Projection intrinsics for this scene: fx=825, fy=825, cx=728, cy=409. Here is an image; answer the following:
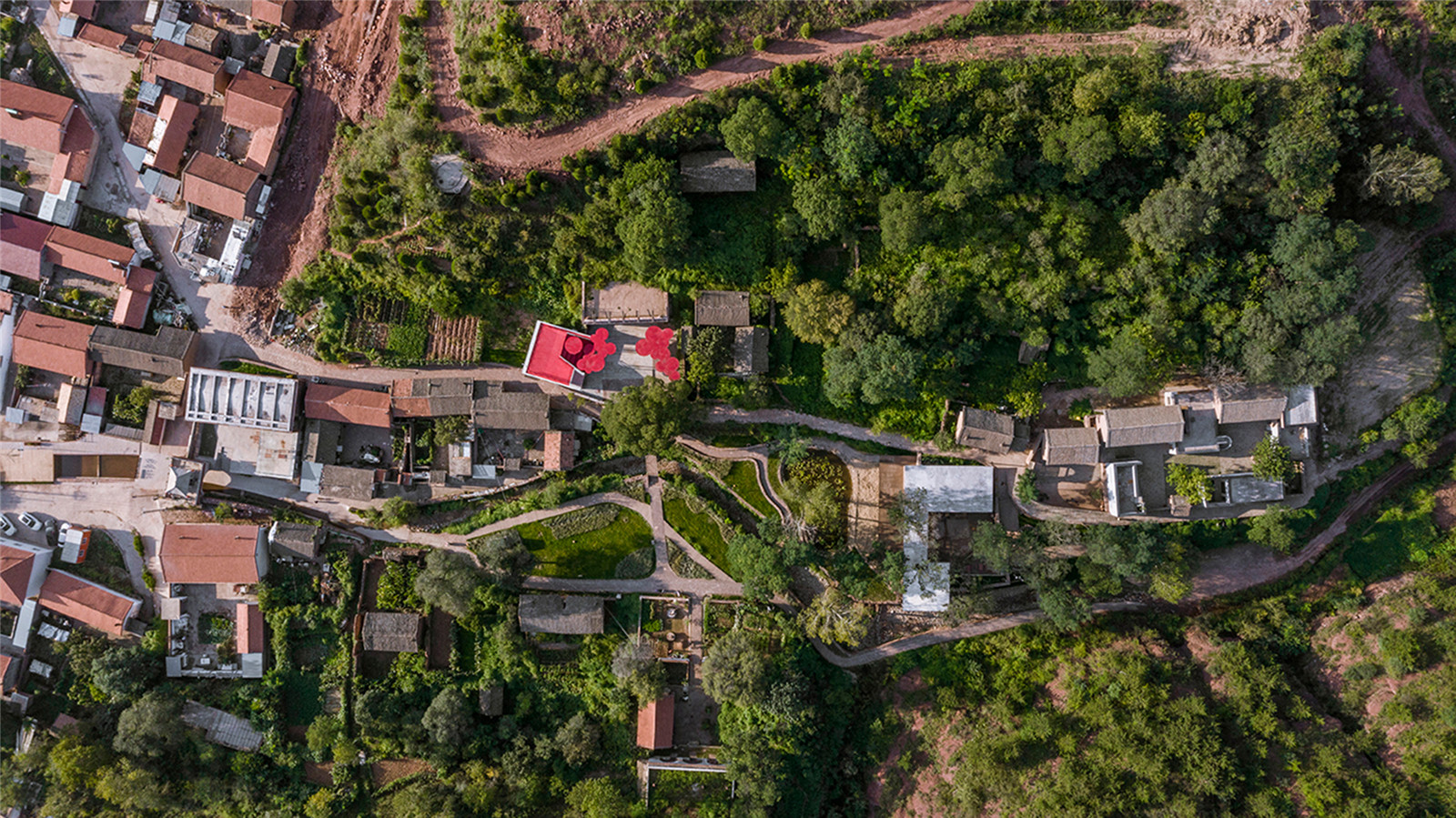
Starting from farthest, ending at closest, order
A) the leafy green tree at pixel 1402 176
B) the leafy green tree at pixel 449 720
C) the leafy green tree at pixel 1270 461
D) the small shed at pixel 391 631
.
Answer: the small shed at pixel 391 631
the leafy green tree at pixel 449 720
the leafy green tree at pixel 1270 461
the leafy green tree at pixel 1402 176

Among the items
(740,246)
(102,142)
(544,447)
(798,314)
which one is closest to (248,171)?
(102,142)

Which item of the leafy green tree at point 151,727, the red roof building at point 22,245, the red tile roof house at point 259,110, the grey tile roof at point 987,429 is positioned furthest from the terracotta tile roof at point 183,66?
the grey tile roof at point 987,429

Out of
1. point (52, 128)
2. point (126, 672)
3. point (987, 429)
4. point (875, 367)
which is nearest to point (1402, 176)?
point (987, 429)

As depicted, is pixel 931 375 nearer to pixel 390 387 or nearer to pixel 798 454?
pixel 798 454

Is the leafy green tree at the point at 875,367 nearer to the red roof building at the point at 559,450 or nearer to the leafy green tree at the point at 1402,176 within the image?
the red roof building at the point at 559,450

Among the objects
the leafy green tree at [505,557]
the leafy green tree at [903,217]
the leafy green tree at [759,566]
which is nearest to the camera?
the leafy green tree at [903,217]

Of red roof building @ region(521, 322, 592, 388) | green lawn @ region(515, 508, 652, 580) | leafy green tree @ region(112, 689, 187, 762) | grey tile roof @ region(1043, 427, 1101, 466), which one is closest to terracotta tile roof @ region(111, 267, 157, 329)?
leafy green tree @ region(112, 689, 187, 762)

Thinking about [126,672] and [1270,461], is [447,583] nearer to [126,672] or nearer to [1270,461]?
[126,672]
